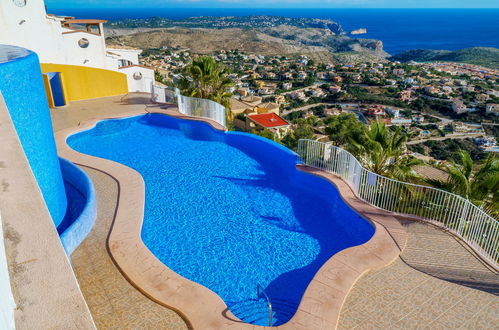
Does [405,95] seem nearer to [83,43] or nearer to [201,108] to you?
Answer: [83,43]

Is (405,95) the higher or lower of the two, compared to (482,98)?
lower

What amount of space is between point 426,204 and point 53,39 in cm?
1882

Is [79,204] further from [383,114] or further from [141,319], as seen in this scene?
[383,114]

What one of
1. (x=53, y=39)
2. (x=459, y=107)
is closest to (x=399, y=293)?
(x=53, y=39)

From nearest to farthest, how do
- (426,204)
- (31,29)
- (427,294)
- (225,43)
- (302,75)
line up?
(427,294) → (426,204) → (31,29) → (302,75) → (225,43)

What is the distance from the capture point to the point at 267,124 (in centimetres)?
2477

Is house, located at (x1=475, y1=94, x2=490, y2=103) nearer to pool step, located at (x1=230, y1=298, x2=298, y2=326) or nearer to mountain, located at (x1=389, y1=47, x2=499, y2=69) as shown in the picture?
mountain, located at (x1=389, y1=47, x2=499, y2=69)

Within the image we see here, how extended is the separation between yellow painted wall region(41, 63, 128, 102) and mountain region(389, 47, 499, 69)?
11513 centimetres

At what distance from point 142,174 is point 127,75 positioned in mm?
10836

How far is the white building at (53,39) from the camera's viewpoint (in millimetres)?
16531

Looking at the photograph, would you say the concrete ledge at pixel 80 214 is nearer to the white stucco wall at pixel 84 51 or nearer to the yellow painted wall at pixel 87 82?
the yellow painted wall at pixel 87 82

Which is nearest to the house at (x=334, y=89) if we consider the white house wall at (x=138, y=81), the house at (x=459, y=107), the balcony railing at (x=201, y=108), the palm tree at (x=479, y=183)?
the house at (x=459, y=107)

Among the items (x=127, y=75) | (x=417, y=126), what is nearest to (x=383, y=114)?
(x=417, y=126)

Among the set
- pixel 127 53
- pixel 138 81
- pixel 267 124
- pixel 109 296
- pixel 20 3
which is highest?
pixel 20 3
